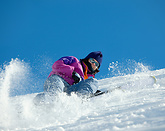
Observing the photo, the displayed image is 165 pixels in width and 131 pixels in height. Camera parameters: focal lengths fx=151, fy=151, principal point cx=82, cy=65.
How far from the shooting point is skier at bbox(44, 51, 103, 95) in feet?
8.56

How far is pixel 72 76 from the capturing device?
9.92 feet

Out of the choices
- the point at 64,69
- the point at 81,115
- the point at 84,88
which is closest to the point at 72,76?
the point at 64,69

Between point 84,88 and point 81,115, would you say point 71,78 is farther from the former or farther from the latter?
point 81,115

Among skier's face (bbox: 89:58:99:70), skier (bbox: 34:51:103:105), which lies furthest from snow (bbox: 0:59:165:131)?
skier's face (bbox: 89:58:99:70)

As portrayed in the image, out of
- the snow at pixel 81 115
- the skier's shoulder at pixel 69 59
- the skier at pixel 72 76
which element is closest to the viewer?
the snow at pixel 81 115

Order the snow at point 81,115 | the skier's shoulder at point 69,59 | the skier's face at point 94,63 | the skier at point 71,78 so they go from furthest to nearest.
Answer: the skier's face at point 94,63 → the skier's shoulder at point 69,59 → the skier at point 71,78 → the snow at point 81,115

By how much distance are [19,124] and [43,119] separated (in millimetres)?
286

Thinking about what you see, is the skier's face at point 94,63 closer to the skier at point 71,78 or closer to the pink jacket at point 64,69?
the skier at point 71,78

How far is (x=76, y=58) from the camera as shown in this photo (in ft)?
11.4

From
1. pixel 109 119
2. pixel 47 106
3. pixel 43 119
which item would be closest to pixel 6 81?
pixel 47 106

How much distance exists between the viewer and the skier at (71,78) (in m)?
2.46

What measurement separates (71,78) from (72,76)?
0.22ft

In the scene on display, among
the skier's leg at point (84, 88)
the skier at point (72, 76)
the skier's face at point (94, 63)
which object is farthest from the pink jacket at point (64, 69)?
the skier's face at point (94, 63)

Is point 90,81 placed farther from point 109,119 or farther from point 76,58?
point 109,119
